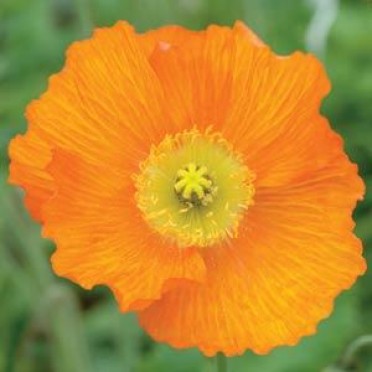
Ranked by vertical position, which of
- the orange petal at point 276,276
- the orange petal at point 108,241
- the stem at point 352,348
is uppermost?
the orange petal at point 108,241

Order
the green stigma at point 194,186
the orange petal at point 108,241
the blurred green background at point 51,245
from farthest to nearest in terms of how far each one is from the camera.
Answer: the blurred green background at point 51,245
the green stigma at point 194,186
the orange petal at point 108,241

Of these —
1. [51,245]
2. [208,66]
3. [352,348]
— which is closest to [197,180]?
[208,66]

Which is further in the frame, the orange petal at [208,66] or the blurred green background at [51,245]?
the blurred green background at [51,245]

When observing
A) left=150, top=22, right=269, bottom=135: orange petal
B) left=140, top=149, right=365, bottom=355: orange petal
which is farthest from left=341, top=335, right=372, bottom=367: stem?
left=150, top=22, right=269, bottom=135: orange petal

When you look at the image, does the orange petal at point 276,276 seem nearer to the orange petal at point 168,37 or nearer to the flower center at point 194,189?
the flower center at point 194,189

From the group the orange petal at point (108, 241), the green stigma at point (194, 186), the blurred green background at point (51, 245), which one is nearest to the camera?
the orange petal at point (108, 241)

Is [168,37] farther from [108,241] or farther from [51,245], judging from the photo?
[51,245]

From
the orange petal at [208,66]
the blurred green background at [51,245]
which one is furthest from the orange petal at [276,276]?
the blurred green background at [51,245]

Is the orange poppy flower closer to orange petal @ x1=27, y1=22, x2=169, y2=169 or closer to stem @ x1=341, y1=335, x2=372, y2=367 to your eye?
orange petal @ x1=27, y1=22, x2=169, y2=169

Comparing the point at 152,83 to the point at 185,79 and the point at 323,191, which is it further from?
the point at 323,191
